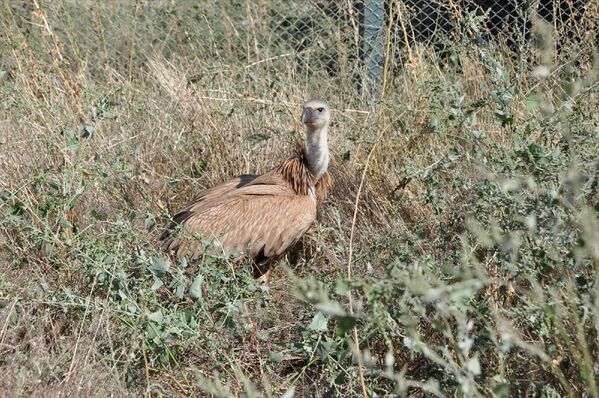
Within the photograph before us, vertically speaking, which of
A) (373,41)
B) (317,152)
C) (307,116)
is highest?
(373,41)

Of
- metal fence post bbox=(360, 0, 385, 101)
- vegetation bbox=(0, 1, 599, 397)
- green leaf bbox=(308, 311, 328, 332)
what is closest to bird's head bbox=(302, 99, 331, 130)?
vegetation bbox=(0, 1, 599, 397)

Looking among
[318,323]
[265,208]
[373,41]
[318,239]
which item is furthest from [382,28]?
[318,323]

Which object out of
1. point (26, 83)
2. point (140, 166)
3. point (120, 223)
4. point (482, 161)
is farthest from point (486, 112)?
point (26, 83)

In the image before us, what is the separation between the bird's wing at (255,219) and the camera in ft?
19.3

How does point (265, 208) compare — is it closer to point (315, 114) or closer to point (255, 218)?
point (255, 218)

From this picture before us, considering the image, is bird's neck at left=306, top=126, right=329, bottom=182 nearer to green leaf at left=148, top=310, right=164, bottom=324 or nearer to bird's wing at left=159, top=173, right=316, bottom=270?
bird's wing at left=159, top=173, right=316, bottom=270

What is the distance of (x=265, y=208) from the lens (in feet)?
19.7

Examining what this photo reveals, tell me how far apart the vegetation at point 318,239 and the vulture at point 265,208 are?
18 centimetres

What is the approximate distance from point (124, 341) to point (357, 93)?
11.2 ft

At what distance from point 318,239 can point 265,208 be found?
906 millimetres

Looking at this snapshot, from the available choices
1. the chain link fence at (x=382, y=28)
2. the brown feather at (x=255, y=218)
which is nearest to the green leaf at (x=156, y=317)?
the brown feather at (x=255, y=218)

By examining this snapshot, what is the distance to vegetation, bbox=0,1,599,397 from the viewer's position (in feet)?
12.0

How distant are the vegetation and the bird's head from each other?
0.26m

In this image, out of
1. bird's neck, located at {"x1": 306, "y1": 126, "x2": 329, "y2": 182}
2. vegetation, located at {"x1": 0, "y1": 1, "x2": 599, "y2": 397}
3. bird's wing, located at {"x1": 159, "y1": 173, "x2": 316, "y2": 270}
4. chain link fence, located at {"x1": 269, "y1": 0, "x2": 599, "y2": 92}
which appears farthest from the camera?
chain link fence, located at {"x1": 269, "y1": 0, "x2": 599, "y2": 92}
